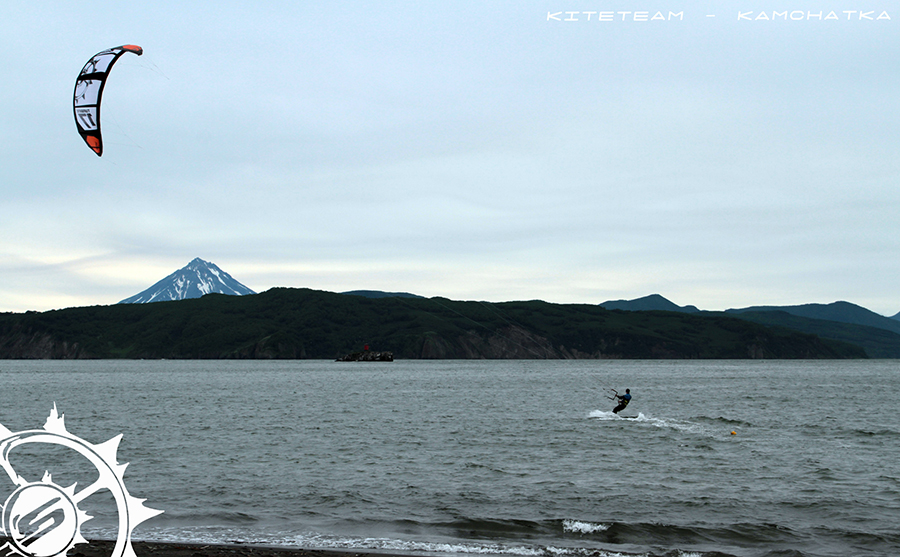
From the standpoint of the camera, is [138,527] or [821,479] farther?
[821,479]

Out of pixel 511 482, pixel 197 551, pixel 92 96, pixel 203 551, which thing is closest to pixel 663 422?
pixel 511 482

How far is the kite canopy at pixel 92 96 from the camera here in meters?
25.8

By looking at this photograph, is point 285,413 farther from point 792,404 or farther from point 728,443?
point 792,404

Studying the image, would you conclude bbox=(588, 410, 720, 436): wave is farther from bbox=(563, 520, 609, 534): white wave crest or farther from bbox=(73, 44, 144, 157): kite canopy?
bbox=(73, 44, 144, 157): kite canopy

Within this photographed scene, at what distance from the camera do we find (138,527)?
829 inches

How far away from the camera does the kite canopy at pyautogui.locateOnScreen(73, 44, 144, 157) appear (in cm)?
2581

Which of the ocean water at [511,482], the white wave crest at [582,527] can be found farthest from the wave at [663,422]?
the white wave crest at [582,527]

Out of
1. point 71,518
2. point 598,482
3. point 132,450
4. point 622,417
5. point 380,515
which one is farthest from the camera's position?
point 622,417

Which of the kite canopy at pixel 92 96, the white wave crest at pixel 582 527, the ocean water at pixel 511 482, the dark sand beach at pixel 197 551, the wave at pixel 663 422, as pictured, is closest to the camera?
the dark sand beach at pixel 197 551

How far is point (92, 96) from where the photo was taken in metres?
25.8

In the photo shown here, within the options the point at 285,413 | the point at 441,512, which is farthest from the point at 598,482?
the point at 285,413

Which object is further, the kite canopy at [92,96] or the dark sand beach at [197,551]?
the kite canopy at [92,96]

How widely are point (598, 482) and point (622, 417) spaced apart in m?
30.0

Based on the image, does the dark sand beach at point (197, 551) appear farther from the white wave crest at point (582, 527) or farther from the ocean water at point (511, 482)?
the white wave crest at point (582, 527)
